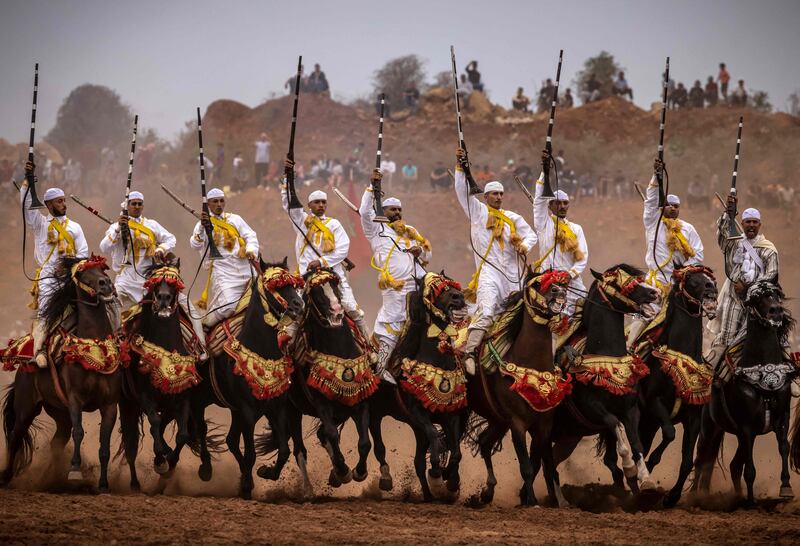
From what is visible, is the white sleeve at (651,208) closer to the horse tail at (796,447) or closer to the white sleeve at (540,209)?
the white sleeve at (540,209)

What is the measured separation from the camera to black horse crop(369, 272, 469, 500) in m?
14.2

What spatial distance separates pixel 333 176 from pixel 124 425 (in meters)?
26.2

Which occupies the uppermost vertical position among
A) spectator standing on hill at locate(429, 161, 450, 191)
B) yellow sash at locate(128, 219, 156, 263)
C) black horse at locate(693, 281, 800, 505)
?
spectator standing on hill at locate(429, 161, 450, 191)

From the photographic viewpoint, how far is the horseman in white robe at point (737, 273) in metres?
15.4

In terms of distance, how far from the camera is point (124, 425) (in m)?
15.7

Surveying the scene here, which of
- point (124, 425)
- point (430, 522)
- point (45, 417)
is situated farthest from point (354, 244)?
point (430, 522)

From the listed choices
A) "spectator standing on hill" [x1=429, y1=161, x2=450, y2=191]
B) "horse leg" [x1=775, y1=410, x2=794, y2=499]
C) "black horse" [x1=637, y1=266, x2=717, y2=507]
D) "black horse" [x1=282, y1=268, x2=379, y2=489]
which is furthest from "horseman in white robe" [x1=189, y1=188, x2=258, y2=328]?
"spectator standing on hill" [x1=429, y1=161, x2=450, y2=191]

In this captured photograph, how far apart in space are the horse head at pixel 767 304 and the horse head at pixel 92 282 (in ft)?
24.9

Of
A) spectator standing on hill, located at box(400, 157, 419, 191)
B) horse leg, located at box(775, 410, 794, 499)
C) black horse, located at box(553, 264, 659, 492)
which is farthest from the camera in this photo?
spectator standing on hill, located at box(400, 157, 419, 191)

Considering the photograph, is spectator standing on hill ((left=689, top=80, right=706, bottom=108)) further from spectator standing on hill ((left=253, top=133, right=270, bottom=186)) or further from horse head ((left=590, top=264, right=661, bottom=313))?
horse head ((left=590, top=264, right=661, bottom=313))

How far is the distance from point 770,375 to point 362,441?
16.2 ft

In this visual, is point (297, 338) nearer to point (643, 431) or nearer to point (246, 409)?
point (246, 409)

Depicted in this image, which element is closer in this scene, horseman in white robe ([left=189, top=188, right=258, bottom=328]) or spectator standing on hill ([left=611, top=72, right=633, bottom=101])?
horseman in white robe ([left=189, top=188, right=258, bottom=328])

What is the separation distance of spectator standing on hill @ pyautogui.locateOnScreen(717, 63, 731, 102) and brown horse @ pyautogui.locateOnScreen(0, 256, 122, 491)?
3447 centimetres
